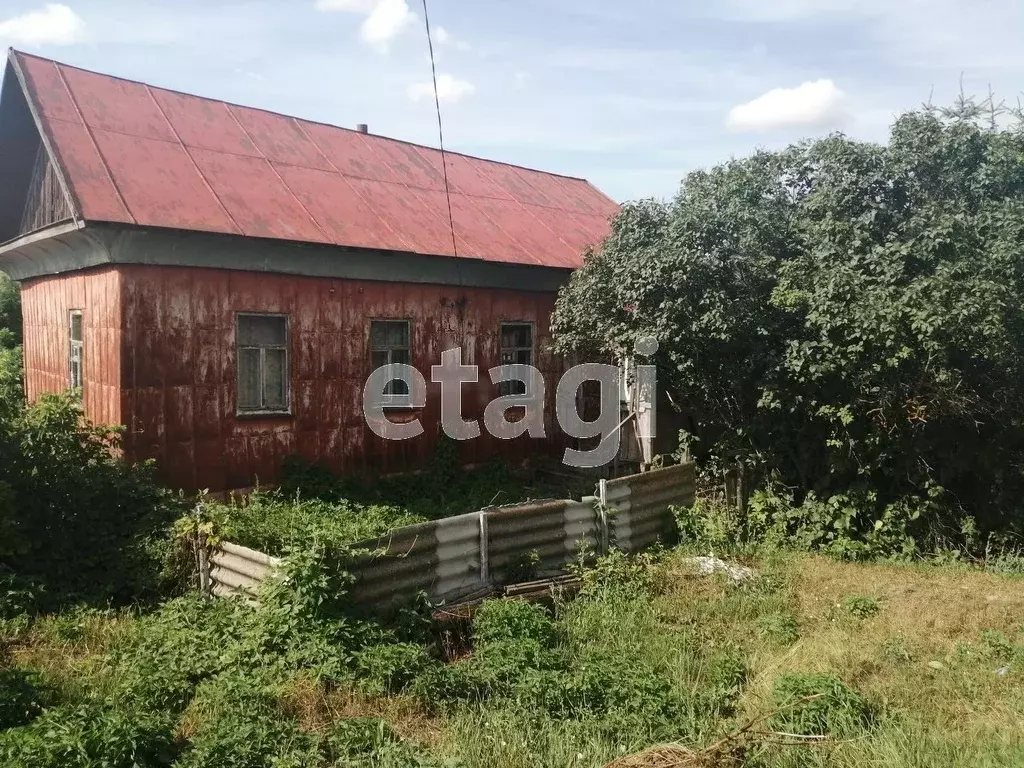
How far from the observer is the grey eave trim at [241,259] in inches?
351

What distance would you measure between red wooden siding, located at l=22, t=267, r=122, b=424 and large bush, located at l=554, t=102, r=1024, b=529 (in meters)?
5.93

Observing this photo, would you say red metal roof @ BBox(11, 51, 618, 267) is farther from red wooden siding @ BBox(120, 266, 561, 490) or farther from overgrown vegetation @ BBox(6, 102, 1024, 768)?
overgrown vegetation @ BBox(6, 102, 1024, 768)

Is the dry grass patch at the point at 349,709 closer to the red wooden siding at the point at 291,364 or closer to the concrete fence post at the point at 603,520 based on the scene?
the concrete fence post at the point at 603,520

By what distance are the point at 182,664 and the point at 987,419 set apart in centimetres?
964

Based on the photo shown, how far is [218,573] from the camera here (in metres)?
7.05

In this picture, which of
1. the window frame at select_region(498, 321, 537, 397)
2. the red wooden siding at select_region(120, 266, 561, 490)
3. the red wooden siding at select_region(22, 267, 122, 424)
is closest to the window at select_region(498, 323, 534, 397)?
the window frame at select_region(498, 321, 537, 397)

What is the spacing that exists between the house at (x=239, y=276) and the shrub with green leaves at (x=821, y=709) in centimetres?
696

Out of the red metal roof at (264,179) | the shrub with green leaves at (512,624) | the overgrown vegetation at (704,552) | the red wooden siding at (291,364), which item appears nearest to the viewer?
the overgrown vegetation at (704,552)

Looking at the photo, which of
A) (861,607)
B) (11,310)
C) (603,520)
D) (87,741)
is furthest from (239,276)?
(11,310)

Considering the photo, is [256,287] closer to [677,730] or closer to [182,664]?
[182,664]

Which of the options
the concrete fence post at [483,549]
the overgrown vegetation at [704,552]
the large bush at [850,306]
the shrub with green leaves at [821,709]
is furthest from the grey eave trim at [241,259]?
the shrub with green leaves at [821,709]

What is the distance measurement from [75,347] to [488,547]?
6.89m

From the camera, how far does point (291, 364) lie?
10.2 meters

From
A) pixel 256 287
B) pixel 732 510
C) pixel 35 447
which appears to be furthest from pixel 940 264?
pixel 35 447
